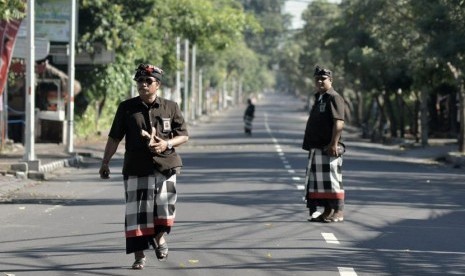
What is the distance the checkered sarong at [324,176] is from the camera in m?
14.2

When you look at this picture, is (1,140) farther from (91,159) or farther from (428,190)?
(428,190)

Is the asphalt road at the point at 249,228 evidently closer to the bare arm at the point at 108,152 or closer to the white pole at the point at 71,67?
the bare arm at the point at 108,152

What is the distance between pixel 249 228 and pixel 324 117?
5.96 feet

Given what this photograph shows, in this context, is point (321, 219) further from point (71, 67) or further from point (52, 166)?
point (71, 67)

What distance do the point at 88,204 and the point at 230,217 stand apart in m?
3.33

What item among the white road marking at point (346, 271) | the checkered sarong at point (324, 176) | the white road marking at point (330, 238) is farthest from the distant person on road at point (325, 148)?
the white road marking at point (346, 271)

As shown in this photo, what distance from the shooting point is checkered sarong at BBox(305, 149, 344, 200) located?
46.5ft

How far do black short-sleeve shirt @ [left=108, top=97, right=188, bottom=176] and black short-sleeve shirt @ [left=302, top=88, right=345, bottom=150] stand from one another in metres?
4.12

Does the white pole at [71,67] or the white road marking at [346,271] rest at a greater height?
the white pole at [71,67]

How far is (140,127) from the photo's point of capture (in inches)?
398

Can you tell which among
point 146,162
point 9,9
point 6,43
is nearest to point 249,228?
point 146,162

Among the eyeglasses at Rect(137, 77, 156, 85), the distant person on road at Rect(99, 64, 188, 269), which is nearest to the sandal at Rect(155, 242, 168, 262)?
the distant person on road at Rect(99, 64, 188, 269)

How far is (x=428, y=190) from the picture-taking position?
68.0 feet

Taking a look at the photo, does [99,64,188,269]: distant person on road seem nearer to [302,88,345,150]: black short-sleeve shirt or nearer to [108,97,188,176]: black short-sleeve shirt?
[108,97,188,176]: black short-sleeve shirt
